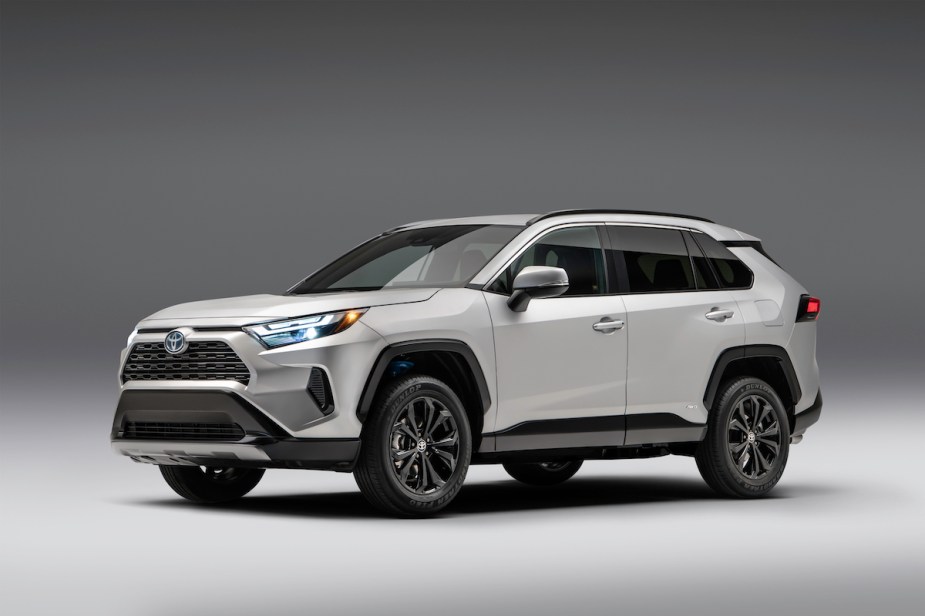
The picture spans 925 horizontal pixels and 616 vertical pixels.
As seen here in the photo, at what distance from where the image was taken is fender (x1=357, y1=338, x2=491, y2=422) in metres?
10.3

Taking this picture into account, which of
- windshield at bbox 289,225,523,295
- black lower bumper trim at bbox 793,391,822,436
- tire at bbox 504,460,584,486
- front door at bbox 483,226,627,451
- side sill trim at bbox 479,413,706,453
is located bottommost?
tire at bbox 504,460,584,486

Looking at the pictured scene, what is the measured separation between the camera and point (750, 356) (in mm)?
12445

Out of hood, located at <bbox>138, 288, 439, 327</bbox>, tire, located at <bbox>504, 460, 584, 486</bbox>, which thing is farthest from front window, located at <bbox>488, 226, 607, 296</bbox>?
tire, located at <bbox>504, 460, 584, 486</bbox>

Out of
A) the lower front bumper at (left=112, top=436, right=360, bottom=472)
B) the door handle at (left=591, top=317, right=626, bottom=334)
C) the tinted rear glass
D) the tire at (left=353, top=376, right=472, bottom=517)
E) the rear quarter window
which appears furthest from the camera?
the rear quarter window

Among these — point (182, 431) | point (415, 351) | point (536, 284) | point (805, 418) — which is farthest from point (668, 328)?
point (182, 431)

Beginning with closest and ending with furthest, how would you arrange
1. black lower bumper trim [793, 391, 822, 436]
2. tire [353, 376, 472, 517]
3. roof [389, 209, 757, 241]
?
tire [353, 376, 472, 517] < roof [389, 209, 757, 241] < black lower bumper trim [793, 391, 822, 436]

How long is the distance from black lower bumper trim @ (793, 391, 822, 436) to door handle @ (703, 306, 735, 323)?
1.08 m

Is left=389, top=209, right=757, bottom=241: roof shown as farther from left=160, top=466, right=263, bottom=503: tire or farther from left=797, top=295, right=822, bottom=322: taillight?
left=160, top=466, right=263, bottom=503: tire

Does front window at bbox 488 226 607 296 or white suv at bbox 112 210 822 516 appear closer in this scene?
white suv at bbox 112 210 822 516

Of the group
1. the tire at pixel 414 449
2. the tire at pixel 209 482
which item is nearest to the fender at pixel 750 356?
the tire at pixel 414 449

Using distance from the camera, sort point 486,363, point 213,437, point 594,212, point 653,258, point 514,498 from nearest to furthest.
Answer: point 213,437, point 486,363, point 594,212, point 653,258, point 514,498

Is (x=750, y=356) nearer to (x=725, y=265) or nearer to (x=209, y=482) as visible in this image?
(x=725, y=265)

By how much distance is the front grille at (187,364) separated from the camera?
409 inches

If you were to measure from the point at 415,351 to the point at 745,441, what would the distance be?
9.99 feet
